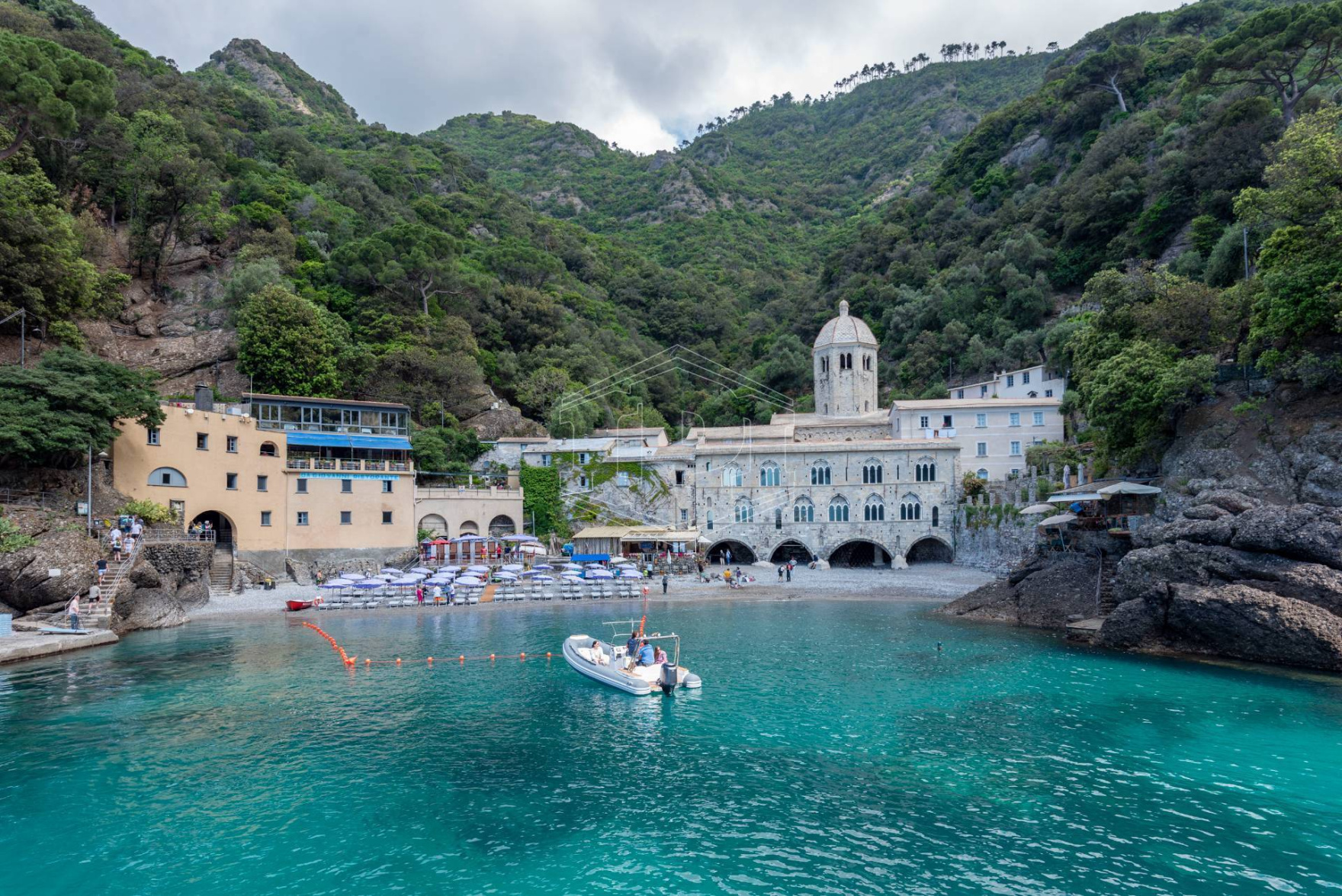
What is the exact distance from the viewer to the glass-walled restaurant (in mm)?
42781

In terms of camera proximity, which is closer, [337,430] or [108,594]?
[108,594]

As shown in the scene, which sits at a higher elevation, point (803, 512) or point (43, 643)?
point (803, 512)

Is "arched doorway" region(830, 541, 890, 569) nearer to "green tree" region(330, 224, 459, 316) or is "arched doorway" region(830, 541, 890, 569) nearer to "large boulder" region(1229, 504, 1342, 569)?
"large boulder" region(1229, 504, 1342, 569)

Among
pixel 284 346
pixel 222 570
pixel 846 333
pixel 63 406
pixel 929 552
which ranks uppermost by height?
pixel 846 333

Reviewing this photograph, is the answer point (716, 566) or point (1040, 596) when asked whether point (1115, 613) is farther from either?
point (716, 566)

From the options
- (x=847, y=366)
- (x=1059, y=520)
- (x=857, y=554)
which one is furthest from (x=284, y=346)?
(x=1059, y=520)

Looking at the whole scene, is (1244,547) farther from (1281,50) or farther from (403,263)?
(403,263)

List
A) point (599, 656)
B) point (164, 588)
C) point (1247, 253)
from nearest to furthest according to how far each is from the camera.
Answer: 1. point (599, 656)
2. point (164, 588)
3. point (1247, 253)

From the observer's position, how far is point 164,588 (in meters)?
30.9

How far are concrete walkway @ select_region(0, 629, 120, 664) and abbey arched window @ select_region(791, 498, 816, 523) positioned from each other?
37759 millimetres

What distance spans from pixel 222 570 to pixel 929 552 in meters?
44.0

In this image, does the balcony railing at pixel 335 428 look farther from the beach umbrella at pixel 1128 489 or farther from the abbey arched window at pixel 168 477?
the beach umbrella at pixel 1128 489

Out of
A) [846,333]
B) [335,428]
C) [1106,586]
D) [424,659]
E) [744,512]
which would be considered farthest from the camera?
[846,333]

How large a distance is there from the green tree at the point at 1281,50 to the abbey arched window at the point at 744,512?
141 ft
